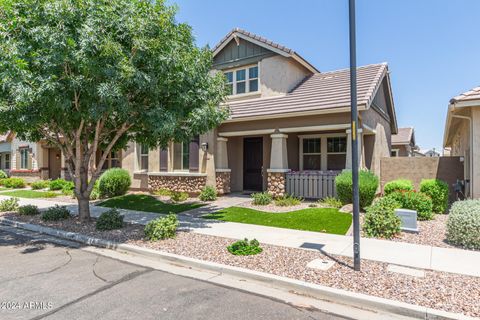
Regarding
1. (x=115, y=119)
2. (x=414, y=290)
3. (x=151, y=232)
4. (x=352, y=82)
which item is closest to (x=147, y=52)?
(x=115, y=119)

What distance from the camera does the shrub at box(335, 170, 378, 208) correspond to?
32.2 ft

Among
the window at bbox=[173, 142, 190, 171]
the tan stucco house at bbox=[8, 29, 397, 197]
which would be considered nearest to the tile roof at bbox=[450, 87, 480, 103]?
the tan stucco house at bbox=[8, 29, 397, 197]

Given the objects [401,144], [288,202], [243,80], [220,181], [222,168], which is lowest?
[288,202]

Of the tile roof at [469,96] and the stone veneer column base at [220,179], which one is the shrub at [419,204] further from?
the stone veneer column base at [220,179]

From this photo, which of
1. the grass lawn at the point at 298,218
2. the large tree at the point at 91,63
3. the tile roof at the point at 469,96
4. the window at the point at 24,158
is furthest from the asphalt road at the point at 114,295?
the window at the point at 24,158

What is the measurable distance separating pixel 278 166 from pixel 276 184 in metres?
0.80

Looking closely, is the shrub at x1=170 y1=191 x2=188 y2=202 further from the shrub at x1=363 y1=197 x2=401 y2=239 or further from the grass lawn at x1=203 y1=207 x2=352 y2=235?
the shrub at x1=363 y1=197 x2=401 y2=239

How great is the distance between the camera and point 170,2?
330 inches

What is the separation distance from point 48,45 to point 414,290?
8.90 meters

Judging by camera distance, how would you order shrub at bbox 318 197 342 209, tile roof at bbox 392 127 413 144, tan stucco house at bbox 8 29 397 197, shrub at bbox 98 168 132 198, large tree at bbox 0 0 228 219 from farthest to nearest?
tile roof at bbox 392 127 413 144 < shrub at bbox 98 168 132 198 < tan stucco house at bbox 8 29 397 197 < shrub at bbox 318 197 342 209 < large tree at bbox 0 0 228 219

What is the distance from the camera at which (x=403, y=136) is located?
1126 inches

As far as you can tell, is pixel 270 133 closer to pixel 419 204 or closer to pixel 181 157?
pixel 181 157

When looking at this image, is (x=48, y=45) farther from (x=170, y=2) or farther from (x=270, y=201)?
(x=270, y=201)

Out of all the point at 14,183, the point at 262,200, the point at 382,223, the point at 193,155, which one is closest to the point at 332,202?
the point at 262,200
